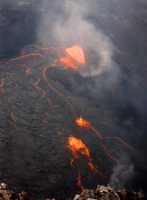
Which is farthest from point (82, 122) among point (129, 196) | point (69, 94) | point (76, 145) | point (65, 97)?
point (129, 196)

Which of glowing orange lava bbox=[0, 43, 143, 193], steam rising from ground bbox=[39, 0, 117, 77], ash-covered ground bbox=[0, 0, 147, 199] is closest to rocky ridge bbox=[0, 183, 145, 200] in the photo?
ash-covered ground bbox=[0, 0, 147, 199]

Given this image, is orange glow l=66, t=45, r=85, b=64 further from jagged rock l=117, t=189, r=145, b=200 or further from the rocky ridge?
the rocky ridge

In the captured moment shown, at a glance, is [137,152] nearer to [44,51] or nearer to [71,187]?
[71,187]

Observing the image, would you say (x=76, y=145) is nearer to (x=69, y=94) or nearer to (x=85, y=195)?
(x=69, y=94)

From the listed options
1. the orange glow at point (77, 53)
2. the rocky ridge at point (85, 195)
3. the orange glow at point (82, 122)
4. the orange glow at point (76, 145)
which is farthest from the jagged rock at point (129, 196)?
the orange glow at point (77, 53)

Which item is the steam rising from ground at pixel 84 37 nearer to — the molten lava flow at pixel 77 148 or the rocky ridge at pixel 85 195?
the molten lava flow at pixel 77 148

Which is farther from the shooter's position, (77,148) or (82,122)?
(82,122)
